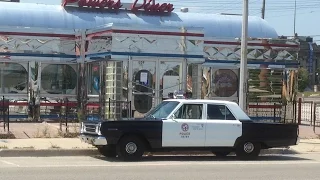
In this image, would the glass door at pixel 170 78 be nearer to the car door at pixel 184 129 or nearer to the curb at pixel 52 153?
A: the curb at pixel 52 153

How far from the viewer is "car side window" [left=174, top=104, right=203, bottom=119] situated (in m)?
16.4

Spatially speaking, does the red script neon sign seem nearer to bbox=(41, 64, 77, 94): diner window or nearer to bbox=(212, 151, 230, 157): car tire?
bbox=(41, 64, 77, 94): diner window

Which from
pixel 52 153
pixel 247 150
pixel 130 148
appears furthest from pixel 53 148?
pixel 247 150

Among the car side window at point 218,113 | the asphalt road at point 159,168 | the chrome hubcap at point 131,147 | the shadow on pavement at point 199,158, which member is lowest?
the shadow on pavement at point 199,158

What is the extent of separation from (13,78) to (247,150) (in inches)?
528

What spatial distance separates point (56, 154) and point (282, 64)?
48.5 ft

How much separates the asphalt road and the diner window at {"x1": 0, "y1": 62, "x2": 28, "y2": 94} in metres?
11.0

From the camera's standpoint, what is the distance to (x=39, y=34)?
26.7 metres

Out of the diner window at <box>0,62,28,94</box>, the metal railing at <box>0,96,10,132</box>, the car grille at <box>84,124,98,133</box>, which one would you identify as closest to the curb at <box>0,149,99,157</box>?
the car grille at <box>84,124,98,133</box>

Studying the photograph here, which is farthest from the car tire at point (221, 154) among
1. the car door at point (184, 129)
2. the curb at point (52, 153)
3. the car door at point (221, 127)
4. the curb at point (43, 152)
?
the curb at point (43, 152)

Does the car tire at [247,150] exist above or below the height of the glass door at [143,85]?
below

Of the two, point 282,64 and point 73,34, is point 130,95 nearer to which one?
point 73,34

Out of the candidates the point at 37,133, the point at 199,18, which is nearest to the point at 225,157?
the point at 37,133

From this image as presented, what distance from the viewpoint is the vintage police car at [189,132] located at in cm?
1576
